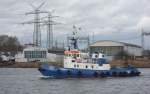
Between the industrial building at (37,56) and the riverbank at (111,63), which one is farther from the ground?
the industrial building at (37,56)

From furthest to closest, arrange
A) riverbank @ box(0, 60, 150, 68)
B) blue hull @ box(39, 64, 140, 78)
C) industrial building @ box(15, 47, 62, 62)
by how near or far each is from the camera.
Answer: industrial building @ box(15, 47, 62, 62), riverbank @ box(0, 60, 150, 68), blue hull @ box(39, 64, 140, 78)

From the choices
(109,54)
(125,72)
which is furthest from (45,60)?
(125,72)

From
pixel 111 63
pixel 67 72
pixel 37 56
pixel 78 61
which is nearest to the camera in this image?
pixel 67 72

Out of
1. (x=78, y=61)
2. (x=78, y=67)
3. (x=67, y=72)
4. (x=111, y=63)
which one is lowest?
(x=67, y=72)

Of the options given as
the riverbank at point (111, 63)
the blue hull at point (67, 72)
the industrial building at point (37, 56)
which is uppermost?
the industrial building at point (37, 56)

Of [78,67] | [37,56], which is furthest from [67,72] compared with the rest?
[37,56]

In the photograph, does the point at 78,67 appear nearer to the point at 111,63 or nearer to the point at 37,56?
the point at 111,63

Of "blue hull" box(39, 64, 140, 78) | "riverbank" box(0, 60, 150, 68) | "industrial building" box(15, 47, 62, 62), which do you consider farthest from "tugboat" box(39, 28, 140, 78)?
"industrial building" box(15, 47, 62, 62)

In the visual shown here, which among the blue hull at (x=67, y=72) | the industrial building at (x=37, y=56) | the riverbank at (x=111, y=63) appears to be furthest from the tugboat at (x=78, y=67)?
the industrial building at (x=37, y=56)

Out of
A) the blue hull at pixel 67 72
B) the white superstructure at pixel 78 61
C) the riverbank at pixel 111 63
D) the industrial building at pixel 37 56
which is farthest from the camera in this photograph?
the industrial building at pixel 37 56

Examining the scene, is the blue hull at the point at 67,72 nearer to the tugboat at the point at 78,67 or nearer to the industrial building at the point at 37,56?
the tugboat at the point at 78,67

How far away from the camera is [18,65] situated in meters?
180

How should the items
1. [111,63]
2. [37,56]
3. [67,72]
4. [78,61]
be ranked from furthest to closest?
[37,56] < [111,63] < [78,61] < [67,72]

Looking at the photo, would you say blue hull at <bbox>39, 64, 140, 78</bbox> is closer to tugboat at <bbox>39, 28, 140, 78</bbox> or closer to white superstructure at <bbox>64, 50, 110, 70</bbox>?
tugboat at <bbox>39, 28, 140, 78</bbox>
